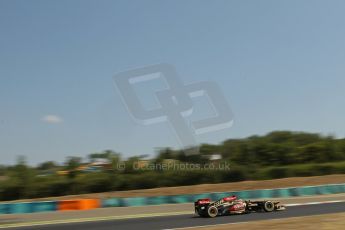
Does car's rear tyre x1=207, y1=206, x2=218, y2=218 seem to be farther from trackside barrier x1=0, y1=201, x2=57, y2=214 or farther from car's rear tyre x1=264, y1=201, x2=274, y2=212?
trackside barrier x1=0, y1=201, x2=57, y2=214

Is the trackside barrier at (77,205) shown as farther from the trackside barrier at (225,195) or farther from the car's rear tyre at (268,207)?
the car's rear tyre at (268,207)

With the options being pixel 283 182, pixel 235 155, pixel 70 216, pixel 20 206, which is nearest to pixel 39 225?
pixel 70 216

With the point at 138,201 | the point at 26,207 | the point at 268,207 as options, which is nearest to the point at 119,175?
the point at 138,201

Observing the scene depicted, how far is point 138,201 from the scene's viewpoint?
81.9 ft

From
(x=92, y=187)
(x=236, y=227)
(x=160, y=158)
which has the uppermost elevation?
(x=160, y=158)

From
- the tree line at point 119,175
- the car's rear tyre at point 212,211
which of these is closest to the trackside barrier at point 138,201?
the car's rear tyre at point 212,211

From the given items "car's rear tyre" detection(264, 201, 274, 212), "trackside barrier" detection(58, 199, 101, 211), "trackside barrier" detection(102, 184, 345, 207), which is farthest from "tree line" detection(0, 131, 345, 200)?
"car's rear tyre" detection(264, 201, 274, 212)

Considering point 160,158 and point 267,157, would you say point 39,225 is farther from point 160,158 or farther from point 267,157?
point 267,157

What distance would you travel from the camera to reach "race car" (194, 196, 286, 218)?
16969mm

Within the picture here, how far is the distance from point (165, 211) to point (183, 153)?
31.0 metres

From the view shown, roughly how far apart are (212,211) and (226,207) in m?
0.67

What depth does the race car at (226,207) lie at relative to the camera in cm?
1697

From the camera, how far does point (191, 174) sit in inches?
1967

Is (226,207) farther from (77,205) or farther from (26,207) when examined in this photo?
(26,207)
